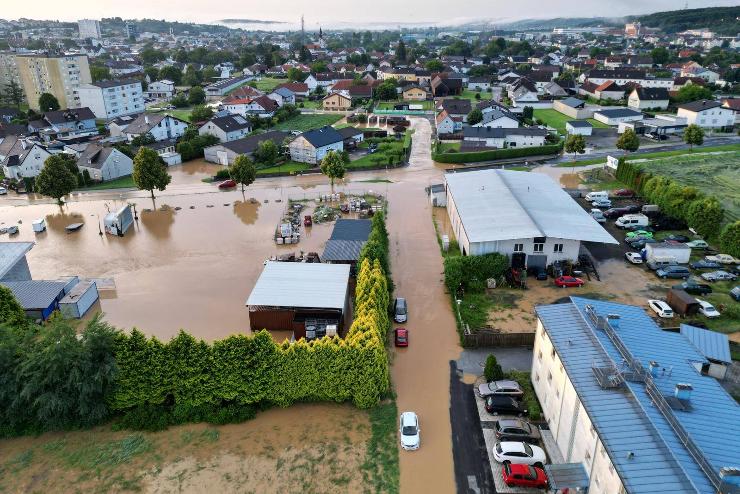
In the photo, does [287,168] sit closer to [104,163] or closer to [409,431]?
[104,163]

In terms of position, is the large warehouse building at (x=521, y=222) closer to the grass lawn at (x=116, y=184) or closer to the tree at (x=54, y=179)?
the tree at (x=54, y=179)

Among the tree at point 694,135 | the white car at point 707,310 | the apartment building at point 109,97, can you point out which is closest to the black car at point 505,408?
the white car at point 707,310

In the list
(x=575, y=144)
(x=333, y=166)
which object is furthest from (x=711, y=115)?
(x=333, y=166)

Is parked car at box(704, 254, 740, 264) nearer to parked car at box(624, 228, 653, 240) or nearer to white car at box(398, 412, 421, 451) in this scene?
parked car at box(624, 228, 653, 240)

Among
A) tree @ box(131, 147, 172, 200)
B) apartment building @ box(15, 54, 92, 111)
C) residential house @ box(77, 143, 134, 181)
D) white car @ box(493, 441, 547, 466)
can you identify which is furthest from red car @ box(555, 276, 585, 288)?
apartment building @ box(15, 54, 92, 111)

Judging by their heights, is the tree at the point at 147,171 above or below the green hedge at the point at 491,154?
above
